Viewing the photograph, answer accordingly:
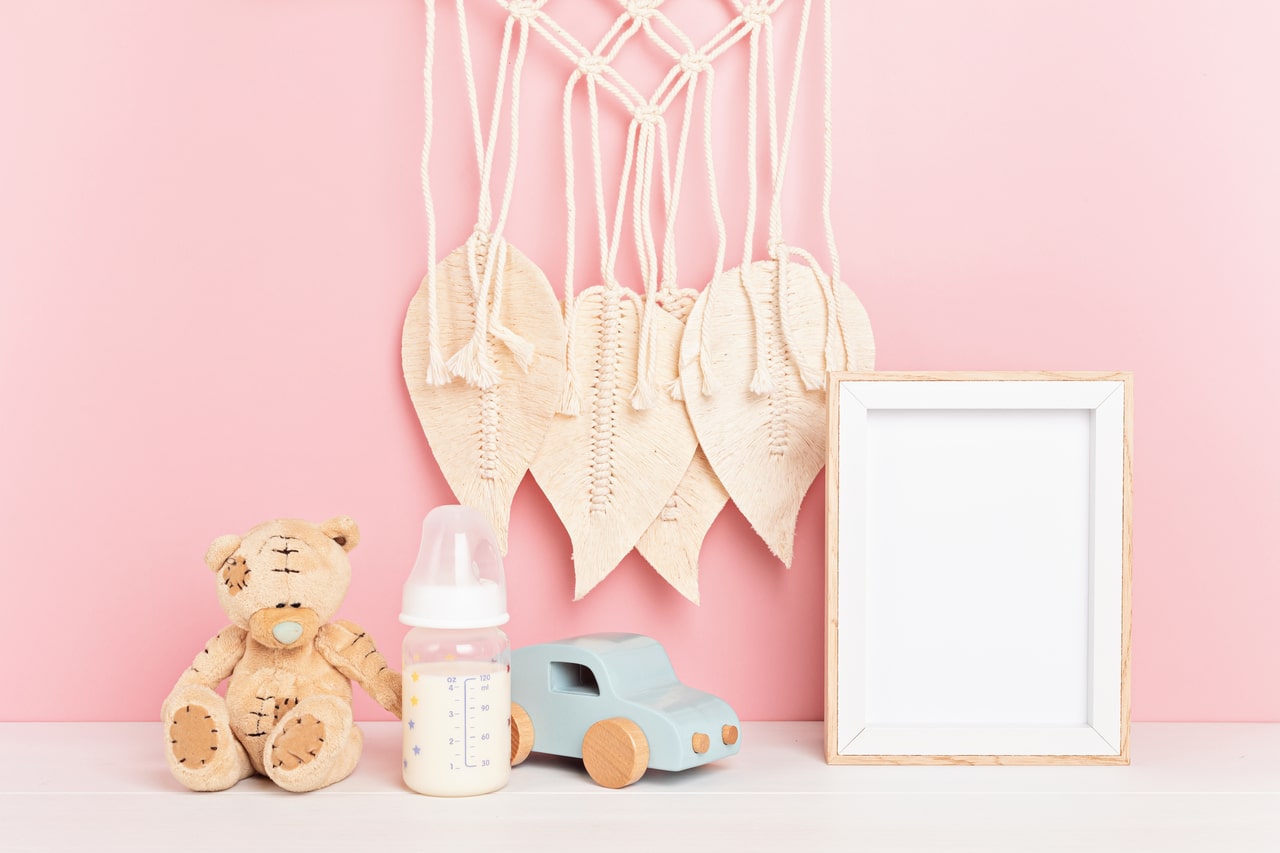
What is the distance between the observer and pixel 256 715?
823 mm

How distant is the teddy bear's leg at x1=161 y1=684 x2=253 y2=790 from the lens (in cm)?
79

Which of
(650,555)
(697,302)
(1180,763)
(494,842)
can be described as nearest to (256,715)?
(494,842)

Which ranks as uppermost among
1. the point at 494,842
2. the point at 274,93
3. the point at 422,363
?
the point at 274,93

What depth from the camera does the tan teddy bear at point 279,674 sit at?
2.60 feet

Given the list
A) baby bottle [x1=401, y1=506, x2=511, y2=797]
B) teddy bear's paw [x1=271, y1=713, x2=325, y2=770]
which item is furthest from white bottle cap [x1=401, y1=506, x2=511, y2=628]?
teddy bear's paw [x1=271, y1=713, x2=325, y2=770]

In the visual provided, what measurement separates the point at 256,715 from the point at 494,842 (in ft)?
0.80

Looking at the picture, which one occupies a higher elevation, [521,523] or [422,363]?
[422,363]

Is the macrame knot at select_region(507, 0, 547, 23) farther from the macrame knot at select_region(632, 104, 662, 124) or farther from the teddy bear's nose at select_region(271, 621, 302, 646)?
the teddy bear's nose at select_region(271, 621, 302, 646)

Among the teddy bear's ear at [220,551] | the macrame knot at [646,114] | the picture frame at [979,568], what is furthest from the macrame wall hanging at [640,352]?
the teddy bear's ear at [220,551]

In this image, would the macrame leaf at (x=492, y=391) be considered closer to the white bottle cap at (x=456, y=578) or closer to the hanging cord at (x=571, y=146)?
the hanging cord at (x=571, y=146)

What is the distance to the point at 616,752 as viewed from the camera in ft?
2.66

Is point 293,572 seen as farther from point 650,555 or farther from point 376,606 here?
point 650,555

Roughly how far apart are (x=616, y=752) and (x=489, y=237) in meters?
0.48

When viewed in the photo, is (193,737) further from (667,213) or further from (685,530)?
(667,213)
